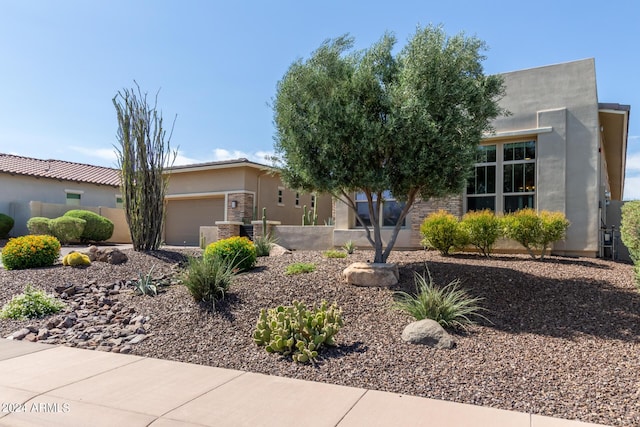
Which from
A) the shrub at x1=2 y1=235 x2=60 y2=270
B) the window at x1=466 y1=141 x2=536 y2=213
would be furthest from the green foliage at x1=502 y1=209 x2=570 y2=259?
the shrub at x1=2 y1=235 x2=60 y2=270

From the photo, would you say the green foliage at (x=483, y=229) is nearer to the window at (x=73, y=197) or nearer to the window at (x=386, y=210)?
the window at (x=386, y=210)

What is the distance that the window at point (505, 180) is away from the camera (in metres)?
13.2

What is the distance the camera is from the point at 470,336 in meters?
6.22

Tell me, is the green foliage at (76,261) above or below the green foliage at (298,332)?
above

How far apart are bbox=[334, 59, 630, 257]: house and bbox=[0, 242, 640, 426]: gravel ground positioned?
244cm

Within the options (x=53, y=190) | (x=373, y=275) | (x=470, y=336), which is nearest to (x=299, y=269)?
(x=373, y=275)

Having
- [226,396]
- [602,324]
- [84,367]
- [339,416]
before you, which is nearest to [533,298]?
[602,324]

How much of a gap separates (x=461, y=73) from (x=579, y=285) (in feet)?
A: 15.4

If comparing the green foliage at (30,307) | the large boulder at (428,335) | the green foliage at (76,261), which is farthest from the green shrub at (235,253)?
the large boulder at (428,335)

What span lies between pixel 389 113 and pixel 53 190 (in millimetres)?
24324

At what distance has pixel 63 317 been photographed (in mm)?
7824

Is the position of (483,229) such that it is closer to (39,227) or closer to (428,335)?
(428,335)

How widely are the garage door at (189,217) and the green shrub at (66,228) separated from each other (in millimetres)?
4267

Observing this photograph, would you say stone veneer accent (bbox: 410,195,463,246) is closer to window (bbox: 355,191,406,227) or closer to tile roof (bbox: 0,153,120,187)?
window (bbox: 355,191,406,227)
